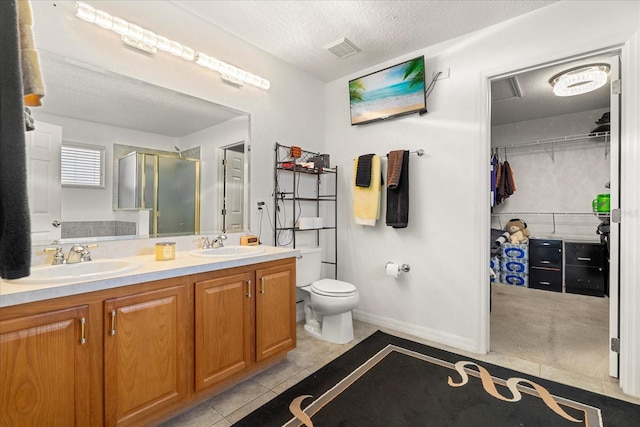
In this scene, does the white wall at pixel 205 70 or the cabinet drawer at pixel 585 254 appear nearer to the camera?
the white wall at pixel 205 70

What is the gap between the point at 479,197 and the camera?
7.78 ft

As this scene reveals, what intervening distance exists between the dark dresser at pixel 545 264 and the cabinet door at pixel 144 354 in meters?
4.57

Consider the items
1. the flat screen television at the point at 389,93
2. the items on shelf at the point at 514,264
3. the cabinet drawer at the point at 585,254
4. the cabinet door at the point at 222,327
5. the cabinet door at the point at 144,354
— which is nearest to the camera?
the cabinet door at the point at 144,354

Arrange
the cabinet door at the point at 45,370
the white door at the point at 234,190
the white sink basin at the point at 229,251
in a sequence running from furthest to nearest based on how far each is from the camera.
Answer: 1. the white door at the point at 234,190
2. the white sink basin at the point at 229,251
3. the cabinet door at the point at 45,370

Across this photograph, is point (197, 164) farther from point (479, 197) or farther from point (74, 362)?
point (479, 197)

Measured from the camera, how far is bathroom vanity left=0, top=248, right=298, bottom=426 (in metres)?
1.13

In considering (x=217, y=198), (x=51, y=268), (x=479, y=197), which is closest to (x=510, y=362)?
(x=479, y=197)

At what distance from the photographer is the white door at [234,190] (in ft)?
7.95

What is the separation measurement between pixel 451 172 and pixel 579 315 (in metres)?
2.26

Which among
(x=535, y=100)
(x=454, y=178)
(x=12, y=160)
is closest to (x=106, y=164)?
(x=12, y=160)

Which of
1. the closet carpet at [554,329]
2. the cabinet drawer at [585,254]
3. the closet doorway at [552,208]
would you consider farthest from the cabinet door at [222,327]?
the cabinet drawer at [585,254]

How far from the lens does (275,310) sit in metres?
2.08

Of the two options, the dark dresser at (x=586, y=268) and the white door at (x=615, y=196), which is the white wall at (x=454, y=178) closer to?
the white door at (x=615, y=196)

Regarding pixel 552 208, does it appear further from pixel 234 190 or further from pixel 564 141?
pixel 234 190
